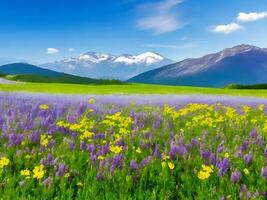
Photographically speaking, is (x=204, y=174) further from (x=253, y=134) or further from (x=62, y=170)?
(x=253, y=134)

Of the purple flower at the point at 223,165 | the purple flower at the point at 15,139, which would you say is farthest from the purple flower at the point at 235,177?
the purple flower at the point at 15,139

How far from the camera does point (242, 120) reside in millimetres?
7672

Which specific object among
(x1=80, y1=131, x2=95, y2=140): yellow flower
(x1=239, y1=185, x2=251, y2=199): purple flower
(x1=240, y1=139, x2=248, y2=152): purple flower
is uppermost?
(x1=80, y1=131, x2=95, y2=140): yellow flower

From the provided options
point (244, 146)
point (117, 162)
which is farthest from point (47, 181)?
point (244, 146)

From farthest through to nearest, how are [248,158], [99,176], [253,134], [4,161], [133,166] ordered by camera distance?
[253,134] < [248,158] < [133,166] < [99,176] < [4,161]

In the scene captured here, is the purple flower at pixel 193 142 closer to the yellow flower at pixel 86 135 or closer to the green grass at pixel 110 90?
the yellow flower at pixel 86 135

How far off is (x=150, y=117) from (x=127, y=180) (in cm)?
386

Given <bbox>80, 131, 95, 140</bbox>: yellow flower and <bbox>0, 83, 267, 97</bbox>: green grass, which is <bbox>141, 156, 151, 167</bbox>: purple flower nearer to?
<bbox>80, 131, 95, 140</bbox>: yellow flower

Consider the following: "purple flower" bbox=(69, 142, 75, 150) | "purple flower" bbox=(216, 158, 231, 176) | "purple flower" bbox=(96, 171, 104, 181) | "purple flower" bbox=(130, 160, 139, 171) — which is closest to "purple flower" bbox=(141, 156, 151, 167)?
"purple flower" bbox=(130, 160, 139, 171)

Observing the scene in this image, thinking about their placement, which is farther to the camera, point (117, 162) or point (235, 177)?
point (117, 162)

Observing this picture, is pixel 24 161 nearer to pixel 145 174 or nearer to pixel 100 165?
pixel 100 165

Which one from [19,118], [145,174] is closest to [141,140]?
[145,174]

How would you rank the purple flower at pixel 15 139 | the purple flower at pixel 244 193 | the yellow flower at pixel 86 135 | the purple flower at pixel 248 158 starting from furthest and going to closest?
the yellow flower at pixel 86 135, the purple flower at pixel 15 139, the purple flower at pixel 248 158, the purple flower at pixel 244 193

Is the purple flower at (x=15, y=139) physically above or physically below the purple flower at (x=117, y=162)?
above
